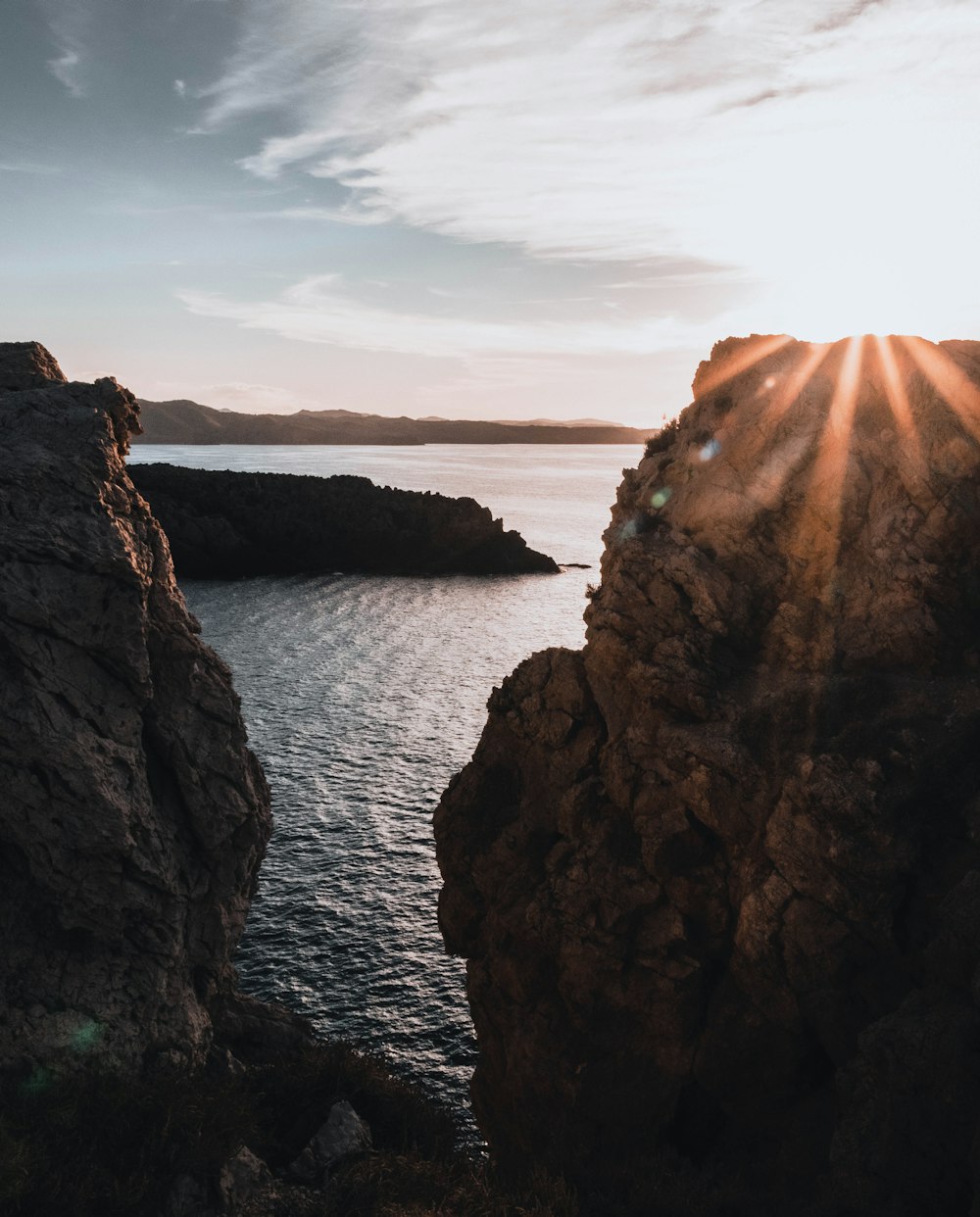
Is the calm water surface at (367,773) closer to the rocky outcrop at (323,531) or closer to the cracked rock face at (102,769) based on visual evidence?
the cracked rock face at (102,769)

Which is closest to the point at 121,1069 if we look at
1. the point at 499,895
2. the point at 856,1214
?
the point at 499,895

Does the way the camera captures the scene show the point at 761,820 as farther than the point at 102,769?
Yes

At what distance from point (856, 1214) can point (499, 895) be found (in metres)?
12.9

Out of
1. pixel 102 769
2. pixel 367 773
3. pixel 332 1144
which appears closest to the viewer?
pixel 332 1144

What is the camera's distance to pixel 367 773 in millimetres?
48438

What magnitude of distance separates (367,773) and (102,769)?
101ft

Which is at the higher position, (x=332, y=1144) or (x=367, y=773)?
(x=332, y=1144)

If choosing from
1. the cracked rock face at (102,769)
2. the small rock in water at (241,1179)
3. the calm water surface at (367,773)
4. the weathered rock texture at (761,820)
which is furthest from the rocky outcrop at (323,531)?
the small rock in water at (241,1179)

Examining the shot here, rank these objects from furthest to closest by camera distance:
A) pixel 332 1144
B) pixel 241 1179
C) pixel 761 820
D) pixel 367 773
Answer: pixel 367 773 → pixel 761 820 → pixel 332 1144 → pixel 241 1179

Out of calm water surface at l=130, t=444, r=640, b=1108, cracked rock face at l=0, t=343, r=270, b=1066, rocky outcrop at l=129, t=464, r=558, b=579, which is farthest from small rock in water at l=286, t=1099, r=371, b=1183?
rocky outcrop at l=129, t=464, r=558, b=579

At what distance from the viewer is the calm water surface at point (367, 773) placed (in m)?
30.9

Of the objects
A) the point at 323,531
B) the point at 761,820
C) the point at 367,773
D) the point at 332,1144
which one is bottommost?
the point at 367,773

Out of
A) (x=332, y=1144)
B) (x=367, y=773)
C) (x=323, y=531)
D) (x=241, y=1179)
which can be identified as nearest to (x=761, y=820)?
(x=332, y=1144)

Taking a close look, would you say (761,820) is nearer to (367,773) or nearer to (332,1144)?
(332,1144)
